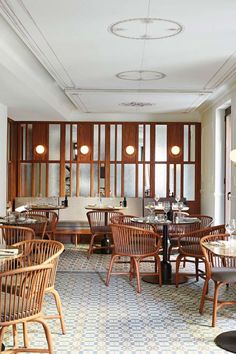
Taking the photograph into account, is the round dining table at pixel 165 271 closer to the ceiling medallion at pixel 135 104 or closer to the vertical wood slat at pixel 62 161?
the ceiling medallion at pixel 135 104

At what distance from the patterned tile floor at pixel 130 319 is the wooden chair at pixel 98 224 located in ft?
5.08

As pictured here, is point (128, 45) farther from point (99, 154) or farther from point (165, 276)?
point (99, 154)

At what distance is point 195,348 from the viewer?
12.7 feet

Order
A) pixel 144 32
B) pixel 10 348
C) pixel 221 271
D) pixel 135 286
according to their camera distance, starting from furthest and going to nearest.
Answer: pixel 135 286
pixel 144 32
pixel 221 271
pixel 10 348

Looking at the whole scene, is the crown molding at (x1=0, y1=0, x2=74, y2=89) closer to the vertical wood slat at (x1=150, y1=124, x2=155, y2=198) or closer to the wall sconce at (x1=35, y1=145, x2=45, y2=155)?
the wall sconce at (x1=35, y1=145, x2=45, y2=155)

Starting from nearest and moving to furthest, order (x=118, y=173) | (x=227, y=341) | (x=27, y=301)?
(x=27, y=301) < (x=227, y=341) < (x=118, y=173)

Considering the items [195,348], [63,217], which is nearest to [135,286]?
[195,348]

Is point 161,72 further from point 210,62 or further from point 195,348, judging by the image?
point 195,348

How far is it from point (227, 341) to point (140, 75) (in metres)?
4.09

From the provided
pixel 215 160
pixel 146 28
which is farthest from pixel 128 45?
pixel 215 160

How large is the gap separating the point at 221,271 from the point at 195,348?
94 cm

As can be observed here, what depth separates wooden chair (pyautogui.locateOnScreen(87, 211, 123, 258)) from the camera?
8.03 metres

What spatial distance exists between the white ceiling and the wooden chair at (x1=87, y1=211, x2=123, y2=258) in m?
2.07

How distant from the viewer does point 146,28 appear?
15.6ft
